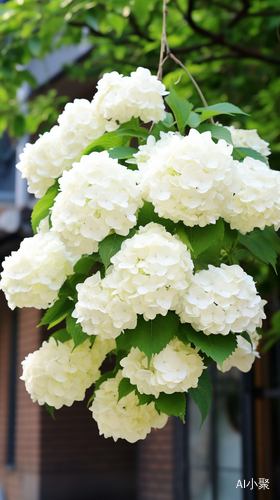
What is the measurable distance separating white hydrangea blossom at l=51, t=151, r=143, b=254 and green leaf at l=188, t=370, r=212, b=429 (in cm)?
32

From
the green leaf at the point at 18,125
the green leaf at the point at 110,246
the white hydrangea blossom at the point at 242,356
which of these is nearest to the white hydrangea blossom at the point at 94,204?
the green leaf at the point at 110,246

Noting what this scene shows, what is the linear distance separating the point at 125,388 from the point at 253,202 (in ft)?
1.40

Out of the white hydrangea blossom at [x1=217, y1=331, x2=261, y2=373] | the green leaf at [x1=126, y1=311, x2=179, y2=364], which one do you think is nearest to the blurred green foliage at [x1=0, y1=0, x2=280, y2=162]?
the white hydrangea blossom at [x1=217, y1=331, x2=261, y2=373]

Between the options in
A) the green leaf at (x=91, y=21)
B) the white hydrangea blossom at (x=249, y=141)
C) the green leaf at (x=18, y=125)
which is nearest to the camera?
the white hydrangea blossom at (x=249, y=141)

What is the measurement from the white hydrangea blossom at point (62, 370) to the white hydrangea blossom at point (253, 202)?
1.23 ft

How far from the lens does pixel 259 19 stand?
401 cm

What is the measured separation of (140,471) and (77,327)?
5.08m

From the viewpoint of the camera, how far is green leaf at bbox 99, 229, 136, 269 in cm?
98

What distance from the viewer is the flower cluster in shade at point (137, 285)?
93 cm

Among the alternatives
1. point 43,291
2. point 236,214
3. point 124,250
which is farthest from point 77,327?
point 236,214

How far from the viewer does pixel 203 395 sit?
3.46 ft

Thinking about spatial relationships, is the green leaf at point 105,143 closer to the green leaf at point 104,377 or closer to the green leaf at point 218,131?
the green leaf at point 218,131

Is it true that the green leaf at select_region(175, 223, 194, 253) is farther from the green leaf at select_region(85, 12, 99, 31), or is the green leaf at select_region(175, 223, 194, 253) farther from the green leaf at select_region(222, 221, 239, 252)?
the green leaf at select_region(85, 12, 99, 31)

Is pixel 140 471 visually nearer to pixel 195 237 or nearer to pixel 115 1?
pixel 115 1
